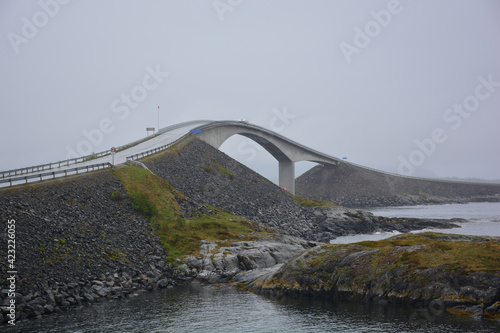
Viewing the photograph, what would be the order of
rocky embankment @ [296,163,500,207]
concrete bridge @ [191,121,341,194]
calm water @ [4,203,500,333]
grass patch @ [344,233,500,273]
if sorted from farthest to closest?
rocky embankment @ [296,163,500,207] → concrete bridge @ [191,121,341,194] → grass patch @ [344,233,500,273] → calm water @ [4,203,500,333]

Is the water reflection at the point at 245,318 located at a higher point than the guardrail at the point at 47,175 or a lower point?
lower

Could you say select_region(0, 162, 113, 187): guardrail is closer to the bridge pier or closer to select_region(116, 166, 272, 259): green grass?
select_region(116, 166, 272, 259): green grass

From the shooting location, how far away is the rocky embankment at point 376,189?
15850cm

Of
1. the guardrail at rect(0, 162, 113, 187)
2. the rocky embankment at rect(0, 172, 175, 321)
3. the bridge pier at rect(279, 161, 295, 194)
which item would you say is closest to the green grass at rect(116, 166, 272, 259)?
the rocky embankment at rect(0, 172, 175, 321)

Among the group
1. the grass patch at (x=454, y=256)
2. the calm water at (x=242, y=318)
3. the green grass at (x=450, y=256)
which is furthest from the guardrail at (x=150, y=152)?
the grass patch at (x=454, y=256)

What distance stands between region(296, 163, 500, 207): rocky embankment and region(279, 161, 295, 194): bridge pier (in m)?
22.4

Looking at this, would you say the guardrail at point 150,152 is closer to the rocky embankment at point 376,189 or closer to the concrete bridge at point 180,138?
the concrete bridge at point 180,138

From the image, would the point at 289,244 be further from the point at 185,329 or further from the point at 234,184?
the point at 234,184

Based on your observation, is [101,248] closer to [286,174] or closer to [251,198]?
[251,198]

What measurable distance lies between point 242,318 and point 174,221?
2413 centimetres

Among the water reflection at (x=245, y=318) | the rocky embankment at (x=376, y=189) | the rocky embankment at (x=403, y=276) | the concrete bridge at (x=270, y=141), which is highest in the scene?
the concrete bridge at (x=270, y=141)

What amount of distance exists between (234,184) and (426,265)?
172ft

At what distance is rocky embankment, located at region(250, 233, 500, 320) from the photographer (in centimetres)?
2883

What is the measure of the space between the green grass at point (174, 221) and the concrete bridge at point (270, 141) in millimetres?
41571
